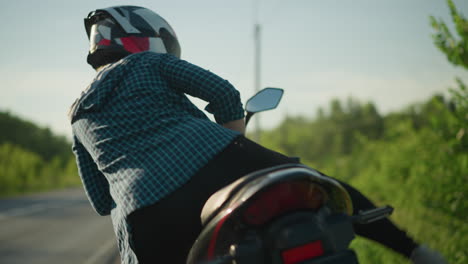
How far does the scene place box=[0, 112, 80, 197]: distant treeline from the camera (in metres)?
22.6

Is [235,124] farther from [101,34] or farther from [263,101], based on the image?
[101,34]

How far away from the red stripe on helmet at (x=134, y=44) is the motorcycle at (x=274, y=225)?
40.8 inches

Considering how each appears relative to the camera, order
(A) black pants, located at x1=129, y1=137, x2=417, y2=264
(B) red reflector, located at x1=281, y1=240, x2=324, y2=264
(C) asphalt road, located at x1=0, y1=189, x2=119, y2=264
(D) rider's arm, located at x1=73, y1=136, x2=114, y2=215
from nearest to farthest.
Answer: (B) red reflector, located at x1=281, y1=240, x2=324, y2=264 < (A) black pants, located at x1=129, y1=137, x2=417, y2=264 < (D) rider's arm, located at x1=73, y1=136, x2=114, y2=215 < (C) asphalt road, located at x1=0, y1=189, x2=119, y2=264

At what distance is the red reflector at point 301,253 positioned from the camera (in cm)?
100

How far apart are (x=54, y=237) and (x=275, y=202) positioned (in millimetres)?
8886

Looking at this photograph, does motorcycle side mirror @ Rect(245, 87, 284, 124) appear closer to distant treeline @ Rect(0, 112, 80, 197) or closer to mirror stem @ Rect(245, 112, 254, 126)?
mirror stem @ Rect(245, 112, 254, 126)

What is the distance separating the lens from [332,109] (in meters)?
48.6

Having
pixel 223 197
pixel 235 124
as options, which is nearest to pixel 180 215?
pixel 223 197

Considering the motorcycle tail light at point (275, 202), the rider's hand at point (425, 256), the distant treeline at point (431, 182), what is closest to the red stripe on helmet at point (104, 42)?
the motorcycle tail light at point (275, 202)

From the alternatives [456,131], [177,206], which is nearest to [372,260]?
[456,131]

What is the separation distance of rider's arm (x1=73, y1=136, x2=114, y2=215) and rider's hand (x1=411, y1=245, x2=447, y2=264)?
136cm

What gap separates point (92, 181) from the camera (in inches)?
70.3

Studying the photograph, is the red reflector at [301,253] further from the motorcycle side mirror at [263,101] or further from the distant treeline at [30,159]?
the distant treeline at [30,159]

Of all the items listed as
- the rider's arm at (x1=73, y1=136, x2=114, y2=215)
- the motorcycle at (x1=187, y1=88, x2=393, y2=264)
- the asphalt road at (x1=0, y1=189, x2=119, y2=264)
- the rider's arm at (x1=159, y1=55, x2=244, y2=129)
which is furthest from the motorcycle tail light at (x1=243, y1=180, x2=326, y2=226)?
the asphalt road at (x1=0, y1=189, x2=119, y2=264)
